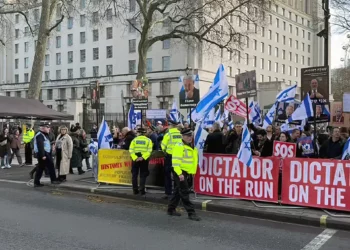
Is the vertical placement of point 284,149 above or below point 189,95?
below

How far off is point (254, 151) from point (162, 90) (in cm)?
4894

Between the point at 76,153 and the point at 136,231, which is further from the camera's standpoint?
the point at 76,153

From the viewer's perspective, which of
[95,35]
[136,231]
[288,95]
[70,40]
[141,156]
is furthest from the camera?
[70,40]

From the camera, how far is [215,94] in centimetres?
927

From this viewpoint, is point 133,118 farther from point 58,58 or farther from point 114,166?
point 58,58

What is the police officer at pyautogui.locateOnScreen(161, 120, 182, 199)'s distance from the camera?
339 inches

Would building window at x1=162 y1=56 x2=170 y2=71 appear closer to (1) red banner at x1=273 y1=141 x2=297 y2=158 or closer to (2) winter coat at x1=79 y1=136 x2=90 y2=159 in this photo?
(2) winter coat at x1=79 y1=136 x2=90 y2=159

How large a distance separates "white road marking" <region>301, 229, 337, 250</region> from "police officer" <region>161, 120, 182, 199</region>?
120 inches

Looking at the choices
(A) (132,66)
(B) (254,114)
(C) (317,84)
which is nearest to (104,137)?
(B) (254,114)

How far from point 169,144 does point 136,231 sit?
8.12ft

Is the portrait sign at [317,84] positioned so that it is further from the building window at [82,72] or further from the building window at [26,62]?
the building window at [26,62]

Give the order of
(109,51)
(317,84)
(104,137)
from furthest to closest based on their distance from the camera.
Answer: (109,51) < (104,137) < (317,84)

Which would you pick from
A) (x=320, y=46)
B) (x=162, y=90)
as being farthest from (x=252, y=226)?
(x=320, y=46)

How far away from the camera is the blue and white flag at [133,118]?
1459 cm
